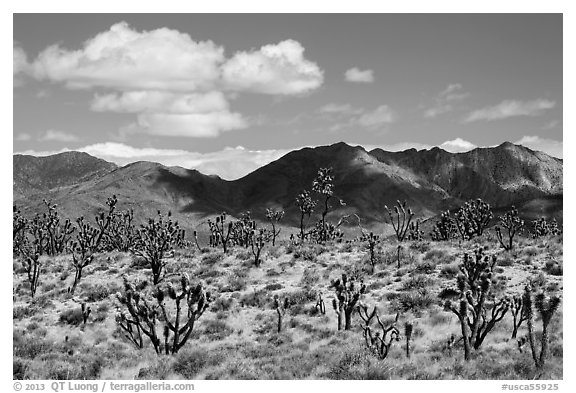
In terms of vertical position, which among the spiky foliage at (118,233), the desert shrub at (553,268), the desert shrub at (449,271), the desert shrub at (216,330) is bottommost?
the desert shrub at (216,330)

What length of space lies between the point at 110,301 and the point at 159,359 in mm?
11690

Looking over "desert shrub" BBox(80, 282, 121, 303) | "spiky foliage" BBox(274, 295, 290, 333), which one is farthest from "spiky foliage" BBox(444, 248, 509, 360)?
"desert shrub" BBox(80, 282, 121, 303)

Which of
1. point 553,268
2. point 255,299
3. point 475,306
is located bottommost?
point 255,299

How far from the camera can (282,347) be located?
757 inches

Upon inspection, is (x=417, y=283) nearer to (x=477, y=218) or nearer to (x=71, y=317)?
(x=477, y=218)

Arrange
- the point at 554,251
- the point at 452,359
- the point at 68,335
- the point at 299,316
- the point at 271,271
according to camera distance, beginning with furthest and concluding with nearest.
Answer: the point at 271,271 < the point at 554,251 < the point at 299,316 < the point at 68,335 < the point at 452,359

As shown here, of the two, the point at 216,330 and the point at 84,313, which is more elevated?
the point at 84,313

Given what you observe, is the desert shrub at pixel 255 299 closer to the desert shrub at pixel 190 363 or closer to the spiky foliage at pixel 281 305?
the spiky foliage at pixel 281 305

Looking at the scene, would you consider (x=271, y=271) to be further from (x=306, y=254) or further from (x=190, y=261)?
(x=190, y=261)

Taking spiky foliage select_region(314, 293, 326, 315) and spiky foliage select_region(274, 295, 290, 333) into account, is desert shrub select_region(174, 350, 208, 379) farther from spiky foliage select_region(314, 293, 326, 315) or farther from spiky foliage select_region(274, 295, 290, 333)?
spiky foliage select_region(314, 293, 326, 315)

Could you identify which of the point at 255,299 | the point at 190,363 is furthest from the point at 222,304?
the point at 190,363

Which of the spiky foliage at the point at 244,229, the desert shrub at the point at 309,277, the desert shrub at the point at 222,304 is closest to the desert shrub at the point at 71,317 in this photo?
the desert shrub at the point at 222,304

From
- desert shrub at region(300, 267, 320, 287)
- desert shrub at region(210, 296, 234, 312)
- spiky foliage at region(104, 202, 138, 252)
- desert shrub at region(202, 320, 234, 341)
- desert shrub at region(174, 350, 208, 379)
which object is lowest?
desert shrub at region(202, 320, 234, 341)
